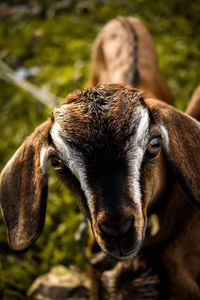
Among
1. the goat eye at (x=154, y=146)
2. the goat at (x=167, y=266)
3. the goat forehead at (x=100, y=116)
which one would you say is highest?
the goat forehead at (x=100, y=116)

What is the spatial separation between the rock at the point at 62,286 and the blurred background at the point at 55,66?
25 cm

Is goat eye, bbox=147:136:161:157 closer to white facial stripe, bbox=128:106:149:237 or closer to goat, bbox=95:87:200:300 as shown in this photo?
white facial stripe, bbox=128:106:149:237

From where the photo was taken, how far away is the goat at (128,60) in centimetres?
386

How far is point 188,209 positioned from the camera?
8.45 feet

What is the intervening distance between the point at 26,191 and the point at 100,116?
841 millimetres

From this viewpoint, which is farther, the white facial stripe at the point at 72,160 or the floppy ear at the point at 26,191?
the floppy ear at the point at 26,191

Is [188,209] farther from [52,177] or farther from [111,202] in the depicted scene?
[52,177]

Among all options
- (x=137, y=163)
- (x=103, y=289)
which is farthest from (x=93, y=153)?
(x=103, y=289)

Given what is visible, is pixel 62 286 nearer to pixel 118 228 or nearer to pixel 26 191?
pixel 26 191

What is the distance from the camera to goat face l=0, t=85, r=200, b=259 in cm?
186

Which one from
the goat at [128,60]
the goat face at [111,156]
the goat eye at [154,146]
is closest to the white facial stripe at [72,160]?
the goat face at [111,156]

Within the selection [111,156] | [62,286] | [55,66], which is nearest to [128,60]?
[111,156]

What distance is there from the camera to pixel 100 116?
2.03 meters

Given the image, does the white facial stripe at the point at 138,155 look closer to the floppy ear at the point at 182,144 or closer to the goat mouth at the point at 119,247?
the goat mouth at the point at 119,247
